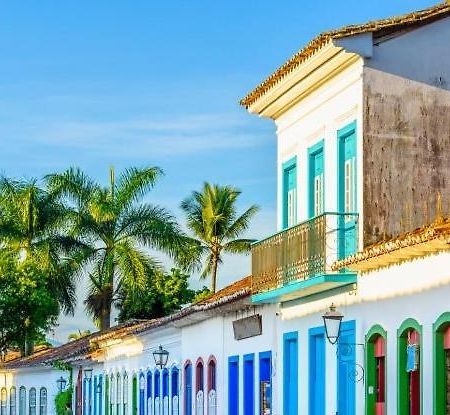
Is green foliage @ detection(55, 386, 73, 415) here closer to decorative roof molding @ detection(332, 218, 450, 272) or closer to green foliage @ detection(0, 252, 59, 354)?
green foliage @ detection(0, 252, 59, 354)

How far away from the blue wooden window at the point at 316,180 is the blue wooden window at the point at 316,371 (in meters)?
1.90

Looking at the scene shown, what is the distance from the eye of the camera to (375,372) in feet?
71.3

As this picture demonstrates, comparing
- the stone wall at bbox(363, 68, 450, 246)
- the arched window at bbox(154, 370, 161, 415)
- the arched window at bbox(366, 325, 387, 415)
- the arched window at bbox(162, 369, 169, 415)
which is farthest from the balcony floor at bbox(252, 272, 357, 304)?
the arched window at bbox(154, 370, 161, 415)

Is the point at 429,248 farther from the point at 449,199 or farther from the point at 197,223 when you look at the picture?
the point at 197,223

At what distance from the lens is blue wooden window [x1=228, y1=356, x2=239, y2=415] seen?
30703 mm

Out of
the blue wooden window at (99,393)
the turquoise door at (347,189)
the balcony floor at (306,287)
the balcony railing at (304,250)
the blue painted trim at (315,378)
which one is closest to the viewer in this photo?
the balcony floor at (306,287)

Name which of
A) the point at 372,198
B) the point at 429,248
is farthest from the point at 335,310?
the point at 429,248

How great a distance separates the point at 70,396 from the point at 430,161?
32333 millimetres

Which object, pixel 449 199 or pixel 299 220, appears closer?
pixel 449 199

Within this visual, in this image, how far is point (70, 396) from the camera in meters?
53.6

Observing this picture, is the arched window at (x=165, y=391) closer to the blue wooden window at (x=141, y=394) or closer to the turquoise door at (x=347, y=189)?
the blue wooden window at (x=141, y=394)

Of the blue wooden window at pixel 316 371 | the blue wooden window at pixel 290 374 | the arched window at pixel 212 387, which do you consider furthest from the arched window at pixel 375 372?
the arched window at pixel 212 387

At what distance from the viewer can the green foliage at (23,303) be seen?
188 ft

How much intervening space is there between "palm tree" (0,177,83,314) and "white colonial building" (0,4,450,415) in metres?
28.4
